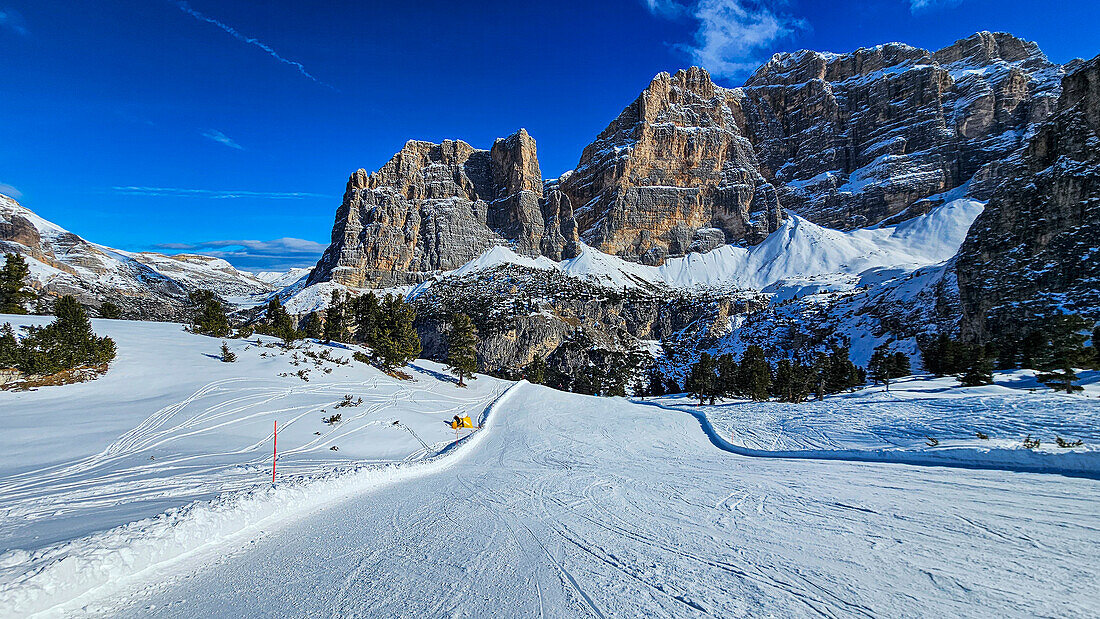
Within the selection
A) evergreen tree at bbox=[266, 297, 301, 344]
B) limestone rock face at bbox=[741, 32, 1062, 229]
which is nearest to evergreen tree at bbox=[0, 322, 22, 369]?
evergreen tree at bbox=[266, 297, 301, 344]

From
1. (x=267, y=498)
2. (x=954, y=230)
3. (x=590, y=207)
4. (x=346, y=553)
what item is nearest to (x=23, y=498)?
(x=267, y=498)

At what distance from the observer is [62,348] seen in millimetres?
15641

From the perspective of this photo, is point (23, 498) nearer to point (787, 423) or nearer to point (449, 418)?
point (449, 418)

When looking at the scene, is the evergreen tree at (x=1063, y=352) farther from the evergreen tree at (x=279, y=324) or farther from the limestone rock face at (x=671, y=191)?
the limestone rock face at (x=671, y=191)

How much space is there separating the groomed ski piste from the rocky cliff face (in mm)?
136765

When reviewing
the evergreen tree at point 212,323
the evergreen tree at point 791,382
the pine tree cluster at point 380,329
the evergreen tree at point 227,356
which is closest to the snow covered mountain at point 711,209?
the evergreen tree at point 791,382

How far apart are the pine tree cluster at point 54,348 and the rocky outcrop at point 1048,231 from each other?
2773 inches

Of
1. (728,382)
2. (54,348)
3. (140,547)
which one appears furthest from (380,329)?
(728,382)

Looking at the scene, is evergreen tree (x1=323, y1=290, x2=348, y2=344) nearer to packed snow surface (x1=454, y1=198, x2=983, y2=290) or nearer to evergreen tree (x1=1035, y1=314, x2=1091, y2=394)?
evergreen tree (x1=1035, y1=314, x2=1091, y2=394)

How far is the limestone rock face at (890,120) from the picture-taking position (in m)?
143

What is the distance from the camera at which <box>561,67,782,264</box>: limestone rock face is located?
6324 inches

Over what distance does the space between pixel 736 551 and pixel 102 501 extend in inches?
368

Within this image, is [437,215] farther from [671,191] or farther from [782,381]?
[782,381]

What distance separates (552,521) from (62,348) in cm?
2099
